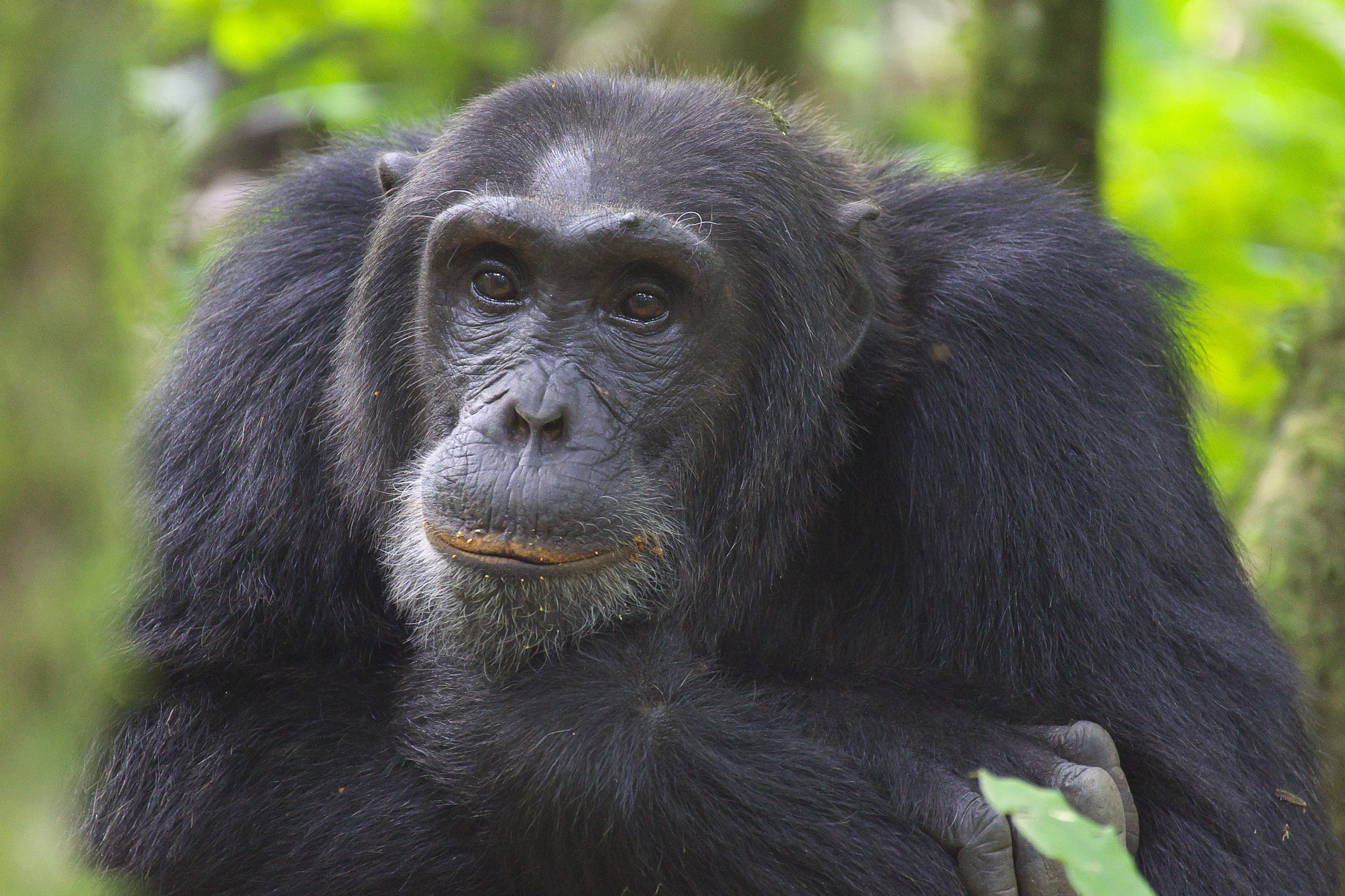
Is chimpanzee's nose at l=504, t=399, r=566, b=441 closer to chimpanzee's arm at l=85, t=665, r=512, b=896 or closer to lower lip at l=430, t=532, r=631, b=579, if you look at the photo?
lower lip at l=430, t=532, r=631, b=579

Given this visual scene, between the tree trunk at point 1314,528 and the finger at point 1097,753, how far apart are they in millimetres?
1914

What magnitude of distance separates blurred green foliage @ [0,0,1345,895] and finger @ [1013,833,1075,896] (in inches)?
82.5

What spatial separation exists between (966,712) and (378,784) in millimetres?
1678

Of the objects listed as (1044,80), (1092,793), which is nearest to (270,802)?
(1092,793)

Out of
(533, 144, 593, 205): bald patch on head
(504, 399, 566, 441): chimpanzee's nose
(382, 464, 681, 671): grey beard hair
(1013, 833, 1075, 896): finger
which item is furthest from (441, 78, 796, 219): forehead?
(1013, 833, 1075, 896): finger

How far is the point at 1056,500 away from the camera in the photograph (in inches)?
159

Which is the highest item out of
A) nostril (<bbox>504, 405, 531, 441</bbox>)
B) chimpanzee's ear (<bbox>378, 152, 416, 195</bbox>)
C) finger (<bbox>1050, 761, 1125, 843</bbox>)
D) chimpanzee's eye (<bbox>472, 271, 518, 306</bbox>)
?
chimpanzee's ear (<bbox>378, 152, 416, 195</bbox>)

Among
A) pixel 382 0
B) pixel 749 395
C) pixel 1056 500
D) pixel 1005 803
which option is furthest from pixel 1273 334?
pixel 382 0

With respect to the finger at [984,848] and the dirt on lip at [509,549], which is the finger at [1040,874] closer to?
the finger at [984,848]

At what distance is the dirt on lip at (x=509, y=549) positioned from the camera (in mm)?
3557

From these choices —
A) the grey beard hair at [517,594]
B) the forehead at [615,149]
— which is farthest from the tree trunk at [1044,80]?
the grey beard hair at [517,594]

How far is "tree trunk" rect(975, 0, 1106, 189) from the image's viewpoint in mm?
6547

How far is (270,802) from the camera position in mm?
3865

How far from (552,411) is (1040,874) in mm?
1778
